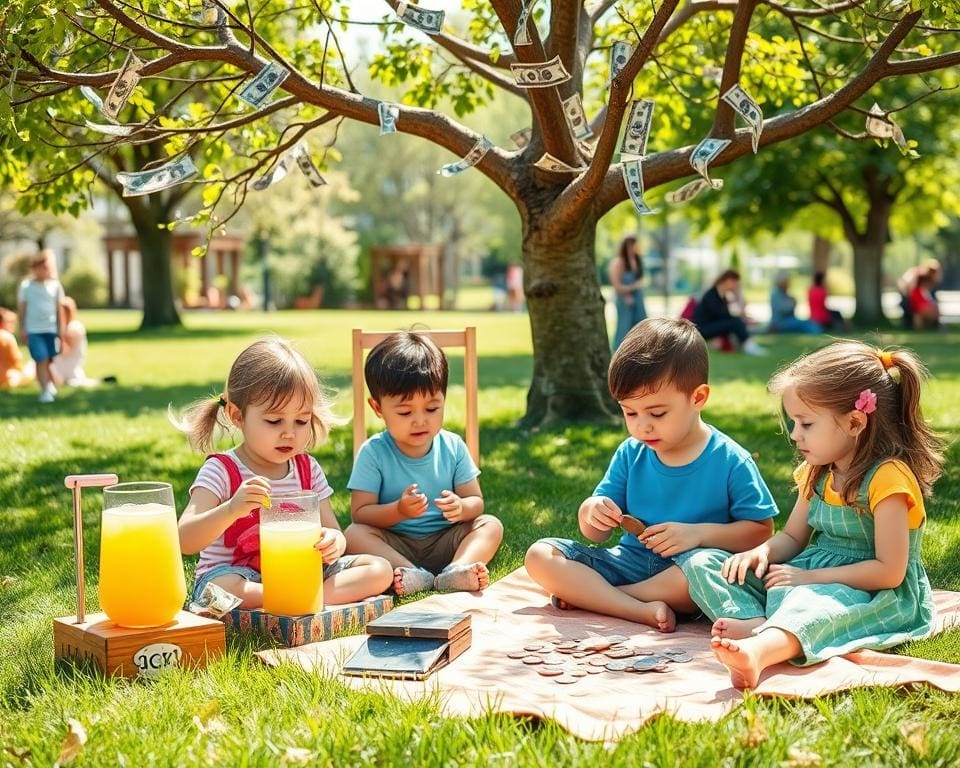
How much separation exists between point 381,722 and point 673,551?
57.0 inches

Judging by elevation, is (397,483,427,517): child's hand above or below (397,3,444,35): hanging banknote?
below

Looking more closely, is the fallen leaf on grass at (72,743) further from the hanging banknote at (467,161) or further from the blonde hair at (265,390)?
the hanging banknote at (467,161)

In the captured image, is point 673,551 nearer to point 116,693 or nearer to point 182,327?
point 116,693

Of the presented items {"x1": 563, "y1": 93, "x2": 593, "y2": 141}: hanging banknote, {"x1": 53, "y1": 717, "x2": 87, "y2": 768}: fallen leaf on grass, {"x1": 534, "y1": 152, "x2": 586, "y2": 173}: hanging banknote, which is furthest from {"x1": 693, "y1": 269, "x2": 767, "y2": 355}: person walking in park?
{"x1": 53, "y1": 717, "x2": 87, "y2": 768}: fallen leaf on grass

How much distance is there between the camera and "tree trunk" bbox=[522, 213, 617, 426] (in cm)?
754

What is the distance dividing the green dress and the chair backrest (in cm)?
178

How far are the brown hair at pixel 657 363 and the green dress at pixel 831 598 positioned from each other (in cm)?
57

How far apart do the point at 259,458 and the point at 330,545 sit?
1.58 feet

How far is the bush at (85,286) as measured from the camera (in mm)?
36281

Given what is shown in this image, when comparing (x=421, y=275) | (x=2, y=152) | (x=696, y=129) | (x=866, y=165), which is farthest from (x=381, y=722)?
(x=421, y=275)

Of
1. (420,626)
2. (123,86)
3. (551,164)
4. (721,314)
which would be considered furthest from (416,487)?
→ (721,314)

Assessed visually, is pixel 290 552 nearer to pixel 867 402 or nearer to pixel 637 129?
pixel 867 402

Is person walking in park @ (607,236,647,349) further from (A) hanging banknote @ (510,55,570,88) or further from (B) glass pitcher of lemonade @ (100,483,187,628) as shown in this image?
(B) glass pitcher of lemonade @ (100,483,187,628)

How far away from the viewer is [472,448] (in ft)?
17.8
